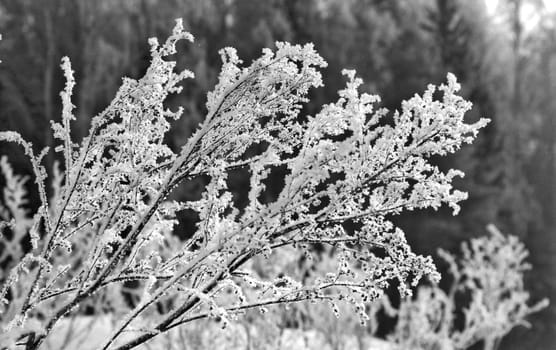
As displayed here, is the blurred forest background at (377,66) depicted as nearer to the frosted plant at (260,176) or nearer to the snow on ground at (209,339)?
the snow on ground at (209,339)

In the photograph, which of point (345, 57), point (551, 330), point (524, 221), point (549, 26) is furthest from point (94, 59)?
point (549, 26)

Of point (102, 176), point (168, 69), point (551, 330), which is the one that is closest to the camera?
point (102, 176)

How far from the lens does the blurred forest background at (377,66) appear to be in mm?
13203

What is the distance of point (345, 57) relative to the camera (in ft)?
49.3

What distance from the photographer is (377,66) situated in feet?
49.8

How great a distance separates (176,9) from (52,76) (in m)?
3.82

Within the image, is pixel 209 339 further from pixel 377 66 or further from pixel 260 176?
pixel 377 66

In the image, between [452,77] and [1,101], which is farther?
[1,101]

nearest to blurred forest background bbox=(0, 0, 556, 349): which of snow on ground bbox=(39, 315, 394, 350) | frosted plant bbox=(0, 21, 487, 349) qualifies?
snow on ground bbox=(39, 315, 394, 350)

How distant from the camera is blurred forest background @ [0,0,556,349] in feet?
43.3

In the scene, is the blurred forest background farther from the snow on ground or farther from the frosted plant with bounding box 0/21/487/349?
the frosted plant with bounding box 0/21/487/349

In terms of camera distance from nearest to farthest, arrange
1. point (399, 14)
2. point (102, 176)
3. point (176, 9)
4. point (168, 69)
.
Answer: point (102, 176) < point (168, 69) < point (176, 9) < point (399, 14)

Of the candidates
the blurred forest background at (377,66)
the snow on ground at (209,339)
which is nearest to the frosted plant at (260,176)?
the snow on ground at (209,339)

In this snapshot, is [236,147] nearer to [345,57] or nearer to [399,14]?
[345,57]
